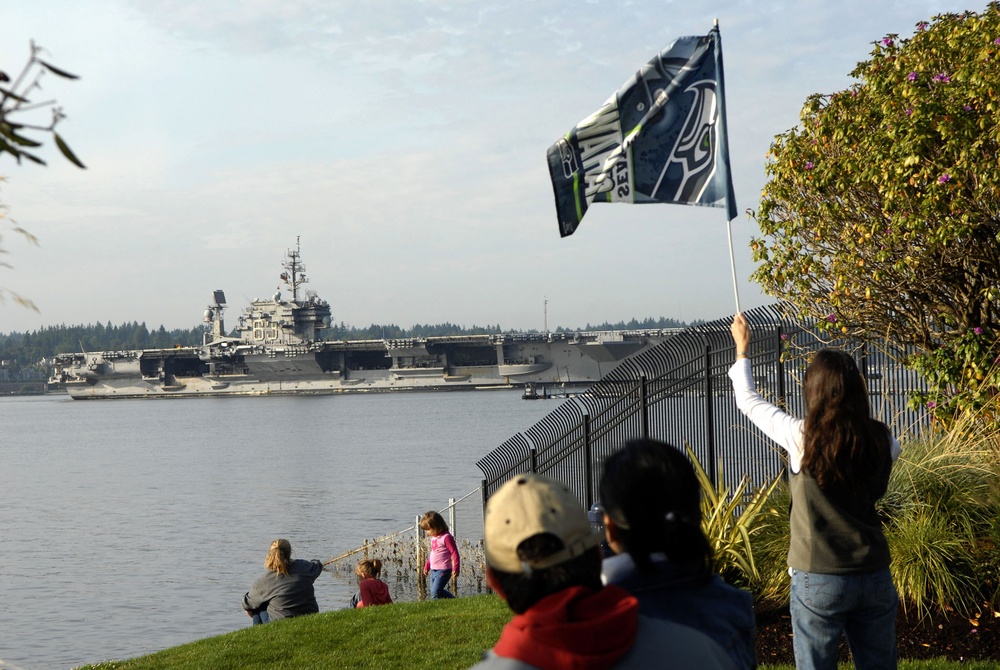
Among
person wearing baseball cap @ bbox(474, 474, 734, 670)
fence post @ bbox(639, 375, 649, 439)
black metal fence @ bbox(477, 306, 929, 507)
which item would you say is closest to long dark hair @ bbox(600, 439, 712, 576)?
person wearing baseball cap @ bbox(474, 474, 734, 670)

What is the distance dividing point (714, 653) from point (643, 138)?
16.6 ft

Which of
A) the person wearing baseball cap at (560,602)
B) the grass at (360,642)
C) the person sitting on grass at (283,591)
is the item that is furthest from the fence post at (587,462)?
the person wearing baseball cap at (560,602)

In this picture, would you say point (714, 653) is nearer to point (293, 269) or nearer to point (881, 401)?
point (881, 401)

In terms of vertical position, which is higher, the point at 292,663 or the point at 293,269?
the point at 293,269

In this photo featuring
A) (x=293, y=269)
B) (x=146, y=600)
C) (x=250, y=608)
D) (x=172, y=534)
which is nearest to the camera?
(x=250, y=608)

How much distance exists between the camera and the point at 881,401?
27.5ft

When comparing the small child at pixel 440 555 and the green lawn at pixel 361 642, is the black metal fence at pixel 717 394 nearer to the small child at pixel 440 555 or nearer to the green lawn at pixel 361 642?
the small child at pixel 440 555

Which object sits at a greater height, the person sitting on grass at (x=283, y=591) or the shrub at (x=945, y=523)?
the shrub at (x=945, y=523)

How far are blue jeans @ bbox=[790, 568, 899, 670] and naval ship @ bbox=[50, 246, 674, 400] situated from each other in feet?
259

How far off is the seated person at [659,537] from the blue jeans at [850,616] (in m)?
1.38

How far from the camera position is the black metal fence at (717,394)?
27.5 ft

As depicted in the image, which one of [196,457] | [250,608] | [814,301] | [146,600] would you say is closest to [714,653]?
[814,301]

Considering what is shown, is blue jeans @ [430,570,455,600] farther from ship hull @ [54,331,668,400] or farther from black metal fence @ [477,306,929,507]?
ship hull @ [54,331,668,400]

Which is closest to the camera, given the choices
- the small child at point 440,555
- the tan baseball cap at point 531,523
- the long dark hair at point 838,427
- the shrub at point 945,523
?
the tan baseball cap at point 531,523
